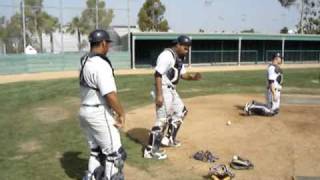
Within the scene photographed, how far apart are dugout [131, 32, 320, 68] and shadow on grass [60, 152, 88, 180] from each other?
26747 mm

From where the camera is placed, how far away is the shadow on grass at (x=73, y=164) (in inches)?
255

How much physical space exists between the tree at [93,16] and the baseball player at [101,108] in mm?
29063

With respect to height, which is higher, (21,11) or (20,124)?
(21,11)

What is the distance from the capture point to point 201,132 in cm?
883

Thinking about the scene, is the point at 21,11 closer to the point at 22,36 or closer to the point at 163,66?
the point at 22,36

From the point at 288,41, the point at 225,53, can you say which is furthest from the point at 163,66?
the point at 288,41

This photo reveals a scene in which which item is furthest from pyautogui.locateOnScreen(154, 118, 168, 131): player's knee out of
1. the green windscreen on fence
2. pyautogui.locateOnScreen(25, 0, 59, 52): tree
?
pyautogui.locateOnScreen(25, 0, 59, 52): tree

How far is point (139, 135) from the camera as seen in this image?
350 inches

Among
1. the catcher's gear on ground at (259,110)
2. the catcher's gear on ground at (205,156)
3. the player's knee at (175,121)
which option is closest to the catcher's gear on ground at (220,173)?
the catcher's gear on ground at (205,156)

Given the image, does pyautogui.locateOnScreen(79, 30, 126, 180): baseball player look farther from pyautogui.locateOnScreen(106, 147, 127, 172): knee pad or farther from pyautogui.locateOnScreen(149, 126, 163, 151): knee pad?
pyautogui.locateOnScreen(149, 126, 163, 151): knee pad

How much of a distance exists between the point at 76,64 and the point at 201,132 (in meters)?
25.1

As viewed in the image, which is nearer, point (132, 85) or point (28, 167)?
point (28, 167)

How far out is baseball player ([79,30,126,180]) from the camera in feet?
16.5

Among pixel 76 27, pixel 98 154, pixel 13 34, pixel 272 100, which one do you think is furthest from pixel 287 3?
pixel 98 154
